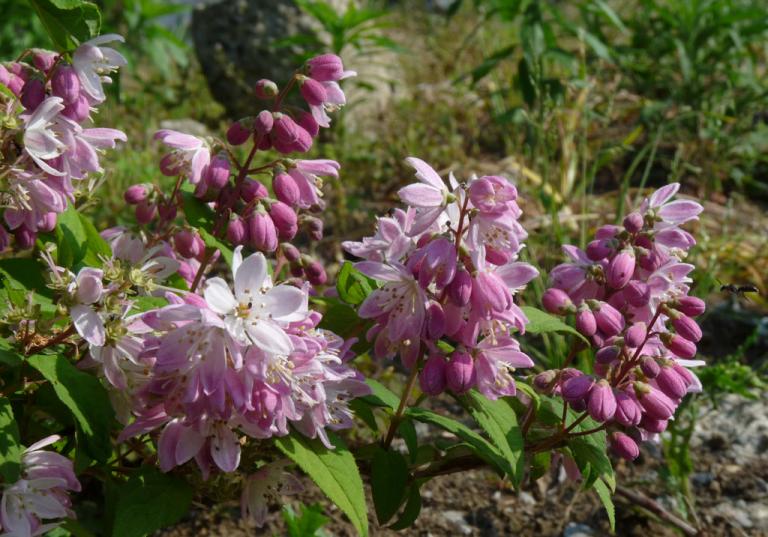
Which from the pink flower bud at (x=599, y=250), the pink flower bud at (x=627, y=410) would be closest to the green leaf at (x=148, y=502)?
the pink flower bud at (x=627, y=410)

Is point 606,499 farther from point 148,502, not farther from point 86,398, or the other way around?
point 86,398

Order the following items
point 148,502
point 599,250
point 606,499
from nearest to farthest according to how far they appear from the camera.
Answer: point 148,502 → point 606,499 → point 599,250

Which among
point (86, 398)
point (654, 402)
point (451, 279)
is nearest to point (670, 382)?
point (654, 402)

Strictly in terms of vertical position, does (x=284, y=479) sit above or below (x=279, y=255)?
below

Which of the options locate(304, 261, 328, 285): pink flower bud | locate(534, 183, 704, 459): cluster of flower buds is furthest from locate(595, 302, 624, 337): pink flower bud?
locate(304, 261, 328, 285): pink flower bud

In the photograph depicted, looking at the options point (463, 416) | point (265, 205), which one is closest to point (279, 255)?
point (265, 205)

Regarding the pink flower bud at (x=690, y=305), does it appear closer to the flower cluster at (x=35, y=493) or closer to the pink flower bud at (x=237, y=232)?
the pink flower bud at (x=237, y=232)

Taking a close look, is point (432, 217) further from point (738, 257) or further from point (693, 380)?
point (738, 257)
